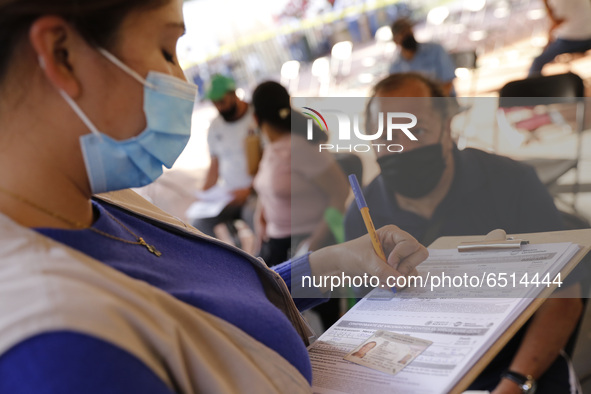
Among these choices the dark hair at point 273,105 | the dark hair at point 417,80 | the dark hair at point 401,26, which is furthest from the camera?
the dark hair at point 401,26

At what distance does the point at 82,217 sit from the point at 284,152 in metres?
1.75

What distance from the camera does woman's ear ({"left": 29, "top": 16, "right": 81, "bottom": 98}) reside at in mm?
576

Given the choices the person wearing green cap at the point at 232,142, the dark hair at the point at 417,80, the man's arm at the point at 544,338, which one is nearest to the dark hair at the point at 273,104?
the person wearing green cap at the point at 232,142

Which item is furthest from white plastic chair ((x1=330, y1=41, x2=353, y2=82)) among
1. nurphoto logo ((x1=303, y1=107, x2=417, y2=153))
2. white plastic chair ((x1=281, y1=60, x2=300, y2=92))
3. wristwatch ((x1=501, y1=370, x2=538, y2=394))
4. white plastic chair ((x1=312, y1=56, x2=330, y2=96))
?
nurphoto logo ((x1=303, y1=107, x2=417, y2=153))

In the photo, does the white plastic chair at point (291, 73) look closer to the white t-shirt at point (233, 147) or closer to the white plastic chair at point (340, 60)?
the white plastic chair at point (340, 60)

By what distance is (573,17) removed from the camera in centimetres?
401

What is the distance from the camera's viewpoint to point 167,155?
2.48 feet

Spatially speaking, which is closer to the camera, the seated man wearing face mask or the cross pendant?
the cross pendant

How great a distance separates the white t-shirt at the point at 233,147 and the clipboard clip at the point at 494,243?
8.48 ft

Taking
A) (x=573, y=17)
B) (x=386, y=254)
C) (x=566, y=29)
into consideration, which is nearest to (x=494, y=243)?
(x=386, y=254)

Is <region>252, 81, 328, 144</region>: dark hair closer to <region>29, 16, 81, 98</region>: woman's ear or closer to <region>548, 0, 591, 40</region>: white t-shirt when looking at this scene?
<region>29, 16, 81, 98</region>: woman's ear

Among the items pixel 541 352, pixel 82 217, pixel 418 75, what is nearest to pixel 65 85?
pixel 82 217

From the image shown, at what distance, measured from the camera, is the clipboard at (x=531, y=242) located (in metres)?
0.64

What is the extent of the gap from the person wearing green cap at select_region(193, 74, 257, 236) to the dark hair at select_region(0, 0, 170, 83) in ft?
8.78
